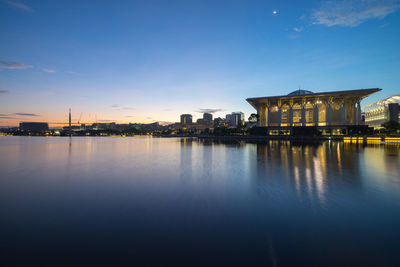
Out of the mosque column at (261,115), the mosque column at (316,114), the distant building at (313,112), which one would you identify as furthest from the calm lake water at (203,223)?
the mosque column at (261,115)

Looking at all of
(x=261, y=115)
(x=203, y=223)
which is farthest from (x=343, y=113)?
(x=203, y=223)

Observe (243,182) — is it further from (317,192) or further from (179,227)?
(179,227)

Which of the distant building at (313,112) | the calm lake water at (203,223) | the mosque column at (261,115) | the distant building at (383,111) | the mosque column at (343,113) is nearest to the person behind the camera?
the calm lake water at (203,223)

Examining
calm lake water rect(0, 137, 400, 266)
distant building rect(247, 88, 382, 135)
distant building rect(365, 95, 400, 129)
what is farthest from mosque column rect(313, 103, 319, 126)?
calm lake water rect(0, 137, 400, 266)

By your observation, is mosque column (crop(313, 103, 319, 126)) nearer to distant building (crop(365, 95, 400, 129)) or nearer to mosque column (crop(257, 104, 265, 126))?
mosque column (crop(257, 104, 265, 126))

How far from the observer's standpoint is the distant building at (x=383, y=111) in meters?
120

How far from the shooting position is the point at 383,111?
130375 mm

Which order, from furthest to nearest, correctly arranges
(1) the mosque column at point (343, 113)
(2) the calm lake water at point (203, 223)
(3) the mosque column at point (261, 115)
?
(3) the mosque column at point (261, 115) < (1) the mosque column at point (343, 113) < (2) the calm lake water at point (203, 223)

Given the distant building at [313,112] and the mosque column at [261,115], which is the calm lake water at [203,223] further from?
the mosque column at [261,115]

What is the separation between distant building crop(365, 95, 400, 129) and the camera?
4705 inches

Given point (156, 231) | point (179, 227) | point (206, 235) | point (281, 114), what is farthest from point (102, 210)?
point (281, 114)

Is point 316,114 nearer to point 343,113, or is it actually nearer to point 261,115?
point 343,113

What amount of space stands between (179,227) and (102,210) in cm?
366

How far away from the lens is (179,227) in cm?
609
